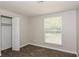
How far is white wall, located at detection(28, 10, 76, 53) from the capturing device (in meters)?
1.41

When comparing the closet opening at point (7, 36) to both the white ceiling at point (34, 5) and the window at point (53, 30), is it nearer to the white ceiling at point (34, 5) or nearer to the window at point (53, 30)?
the white ceiling at point (34, 5)

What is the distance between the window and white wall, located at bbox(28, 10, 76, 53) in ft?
0.28

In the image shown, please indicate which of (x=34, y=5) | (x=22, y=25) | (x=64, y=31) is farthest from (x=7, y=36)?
(x=64, y=31)

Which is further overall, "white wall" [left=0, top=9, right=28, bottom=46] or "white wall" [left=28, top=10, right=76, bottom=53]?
"white wall" [left=28, top=10, right=76, bottom=53]

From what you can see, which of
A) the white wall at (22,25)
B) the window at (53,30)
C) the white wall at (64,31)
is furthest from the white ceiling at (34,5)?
the window at (53,30)

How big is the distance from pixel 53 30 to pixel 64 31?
488mm

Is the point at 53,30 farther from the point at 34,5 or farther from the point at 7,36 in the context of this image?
the point at 7,36

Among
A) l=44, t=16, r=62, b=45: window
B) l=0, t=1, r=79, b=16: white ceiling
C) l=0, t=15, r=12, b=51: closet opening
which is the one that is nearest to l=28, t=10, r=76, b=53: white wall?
l=44, t=16, r=62, b=45: window

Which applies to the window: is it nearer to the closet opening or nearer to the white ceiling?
the white ceiling

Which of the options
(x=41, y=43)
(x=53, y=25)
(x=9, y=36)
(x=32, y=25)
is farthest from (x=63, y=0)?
(x=9, y=36)

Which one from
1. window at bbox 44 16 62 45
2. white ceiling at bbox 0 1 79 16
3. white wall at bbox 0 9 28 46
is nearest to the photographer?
white ceiling at bbox 0 1 79 16

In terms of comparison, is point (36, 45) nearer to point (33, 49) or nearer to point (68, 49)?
point (33, 49)

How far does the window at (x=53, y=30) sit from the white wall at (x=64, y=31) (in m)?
0.08

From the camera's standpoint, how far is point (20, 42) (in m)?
1.37
